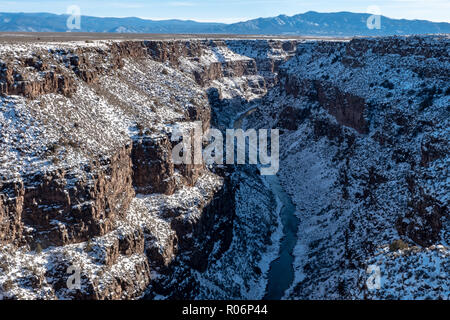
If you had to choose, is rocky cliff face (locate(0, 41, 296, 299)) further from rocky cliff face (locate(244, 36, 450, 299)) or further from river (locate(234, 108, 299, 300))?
rocky cliff face (locate(244, 36, 450, 299))

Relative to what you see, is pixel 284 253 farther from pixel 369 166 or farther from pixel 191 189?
pixel 369 166

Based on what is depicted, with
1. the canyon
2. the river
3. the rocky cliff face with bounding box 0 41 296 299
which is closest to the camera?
the rocky cliff face with bounding box 0 41 296 299

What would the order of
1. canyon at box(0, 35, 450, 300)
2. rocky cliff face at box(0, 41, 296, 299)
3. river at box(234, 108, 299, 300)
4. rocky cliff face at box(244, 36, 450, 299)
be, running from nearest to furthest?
rocky cliff face at box(0, 41, 296, 299) → canyon at box(0, 35, 450, 300) → rocky cliff face at box(244, 36, 450, 299) → river at box(234, 108, 299, 300)


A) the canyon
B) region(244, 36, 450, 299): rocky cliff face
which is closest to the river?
the canyon

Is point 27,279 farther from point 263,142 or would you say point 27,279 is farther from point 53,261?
point 263,142

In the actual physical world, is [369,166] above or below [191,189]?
above

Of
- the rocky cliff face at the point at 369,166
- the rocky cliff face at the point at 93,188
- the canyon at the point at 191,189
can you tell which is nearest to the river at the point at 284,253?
the canyon at the point at 191,189

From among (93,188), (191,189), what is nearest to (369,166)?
(191,189)

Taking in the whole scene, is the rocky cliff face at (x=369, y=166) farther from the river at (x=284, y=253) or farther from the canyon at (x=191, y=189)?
the river at (x=284, y=253)

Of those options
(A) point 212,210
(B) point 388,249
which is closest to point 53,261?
(A) point 212,210
